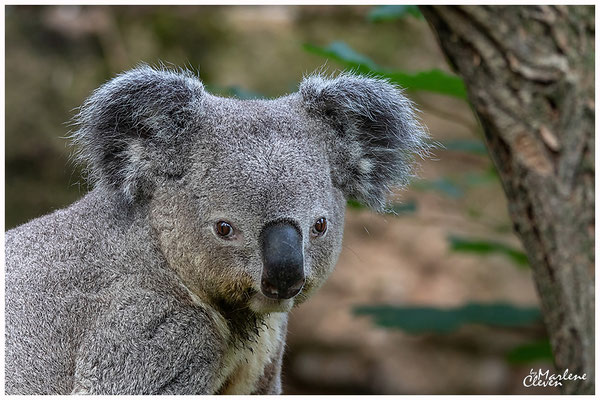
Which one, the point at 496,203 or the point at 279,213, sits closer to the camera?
the point at 279,213

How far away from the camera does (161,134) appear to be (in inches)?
109

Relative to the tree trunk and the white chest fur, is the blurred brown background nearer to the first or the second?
the white chest fur

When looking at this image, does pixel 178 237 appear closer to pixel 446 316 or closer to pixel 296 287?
pixel 296 287

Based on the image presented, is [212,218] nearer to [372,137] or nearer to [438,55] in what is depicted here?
[372,137]

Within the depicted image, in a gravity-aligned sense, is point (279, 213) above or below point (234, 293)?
above

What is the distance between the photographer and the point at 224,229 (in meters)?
2.53

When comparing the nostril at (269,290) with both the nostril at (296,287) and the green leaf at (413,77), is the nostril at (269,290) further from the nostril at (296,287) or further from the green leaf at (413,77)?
the green leaf at (413,77)

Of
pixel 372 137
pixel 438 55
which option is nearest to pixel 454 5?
pixel 372 137

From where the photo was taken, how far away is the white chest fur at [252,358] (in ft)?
9.43

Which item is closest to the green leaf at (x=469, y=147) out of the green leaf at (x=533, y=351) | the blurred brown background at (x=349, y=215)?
the green leaf at (x=533, y=351)

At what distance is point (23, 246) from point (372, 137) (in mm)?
1533

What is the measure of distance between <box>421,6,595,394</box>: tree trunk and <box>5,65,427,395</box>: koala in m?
0.53

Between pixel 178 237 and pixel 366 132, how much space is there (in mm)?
950

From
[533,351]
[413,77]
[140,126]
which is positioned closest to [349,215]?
[533,351]
